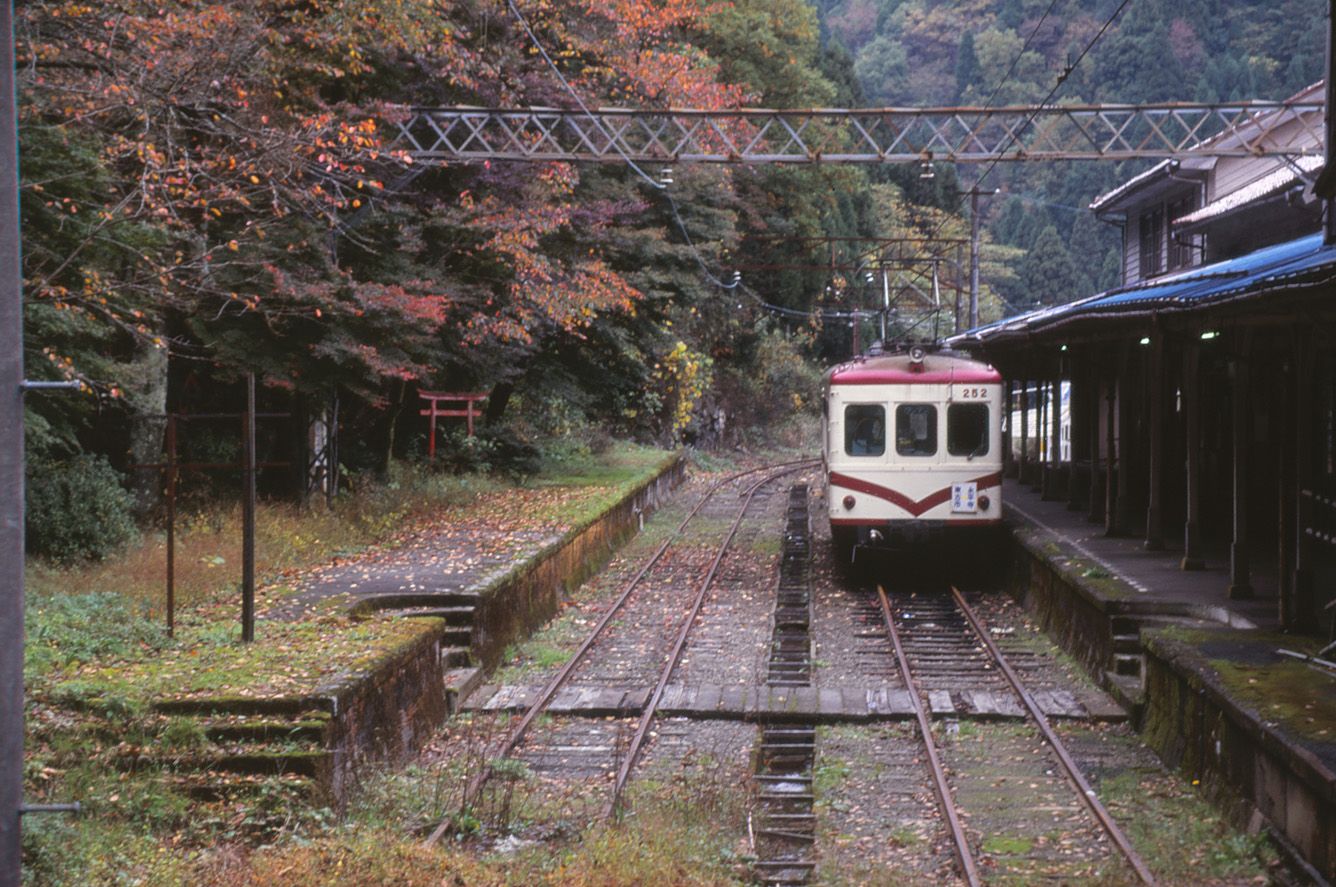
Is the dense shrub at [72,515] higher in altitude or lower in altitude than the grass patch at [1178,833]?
higher

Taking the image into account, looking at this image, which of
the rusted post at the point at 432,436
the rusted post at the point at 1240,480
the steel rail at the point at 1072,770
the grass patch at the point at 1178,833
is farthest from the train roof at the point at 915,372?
the grass patch at the point at 1178,833

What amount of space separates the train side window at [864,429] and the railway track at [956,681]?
1788mm

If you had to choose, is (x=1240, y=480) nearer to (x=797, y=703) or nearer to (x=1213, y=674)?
(x=1213, y=674)

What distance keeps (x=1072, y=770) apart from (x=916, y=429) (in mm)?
7853

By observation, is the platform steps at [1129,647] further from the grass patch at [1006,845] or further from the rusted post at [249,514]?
the rusted post at [249,514]

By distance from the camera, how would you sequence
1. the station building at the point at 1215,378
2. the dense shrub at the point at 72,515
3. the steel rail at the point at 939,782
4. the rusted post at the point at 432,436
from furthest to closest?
the rusted post at the point at 432,436 → the dense shrub at the point at 72,515 → the station building at the point at 1215,378 → the steel rail at the point at 939,782

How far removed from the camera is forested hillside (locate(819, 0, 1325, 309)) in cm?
5134

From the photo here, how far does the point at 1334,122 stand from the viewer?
13.0 metres

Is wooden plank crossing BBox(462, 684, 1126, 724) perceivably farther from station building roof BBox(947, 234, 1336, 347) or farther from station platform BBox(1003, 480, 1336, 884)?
station building roof BBox(947, 234, 1336, 347)

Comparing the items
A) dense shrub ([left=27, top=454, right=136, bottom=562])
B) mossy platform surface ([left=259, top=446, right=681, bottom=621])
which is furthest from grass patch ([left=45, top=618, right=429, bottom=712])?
dense shrub ([left=27, top=454, right=136, bottom=562])

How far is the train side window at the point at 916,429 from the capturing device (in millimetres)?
15773

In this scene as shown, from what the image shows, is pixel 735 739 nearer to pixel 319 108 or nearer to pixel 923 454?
pixel 923 454

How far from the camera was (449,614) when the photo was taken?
11.3 meters

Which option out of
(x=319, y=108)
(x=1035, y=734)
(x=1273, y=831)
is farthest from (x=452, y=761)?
(x=319, y=108)
